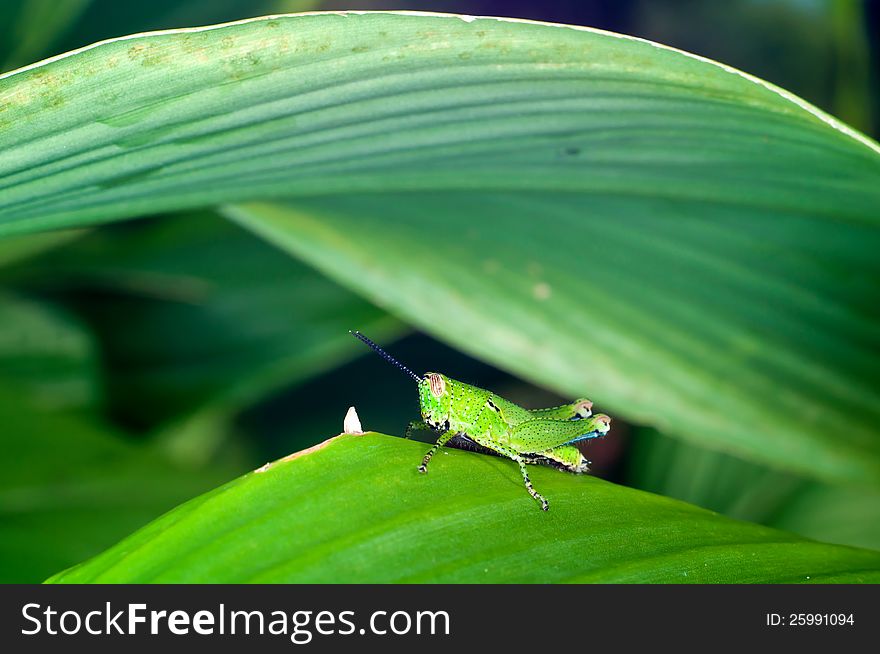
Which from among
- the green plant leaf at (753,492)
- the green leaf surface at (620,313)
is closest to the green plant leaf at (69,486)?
the green leaf surface at (620,313)

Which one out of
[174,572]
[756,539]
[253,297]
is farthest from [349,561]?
[253,297]

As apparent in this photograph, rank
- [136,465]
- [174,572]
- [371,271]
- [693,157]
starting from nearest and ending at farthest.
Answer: [174,572] → [693,157] → [371,271] → [136,465]

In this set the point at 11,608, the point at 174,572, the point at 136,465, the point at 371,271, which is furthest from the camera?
the point at 136,465

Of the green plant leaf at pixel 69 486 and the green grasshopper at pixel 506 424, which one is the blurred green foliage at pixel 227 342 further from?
the green grasshopper at pixel 506 424

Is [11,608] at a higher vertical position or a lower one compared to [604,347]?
lower

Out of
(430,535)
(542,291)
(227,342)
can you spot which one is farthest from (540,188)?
(227,342)

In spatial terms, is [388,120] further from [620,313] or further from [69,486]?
[69,486]

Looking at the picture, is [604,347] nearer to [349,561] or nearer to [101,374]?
[349,561]

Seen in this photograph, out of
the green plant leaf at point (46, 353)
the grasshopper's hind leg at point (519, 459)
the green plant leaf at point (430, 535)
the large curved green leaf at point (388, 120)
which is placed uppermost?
the green plant leaf at point (46, 353)
